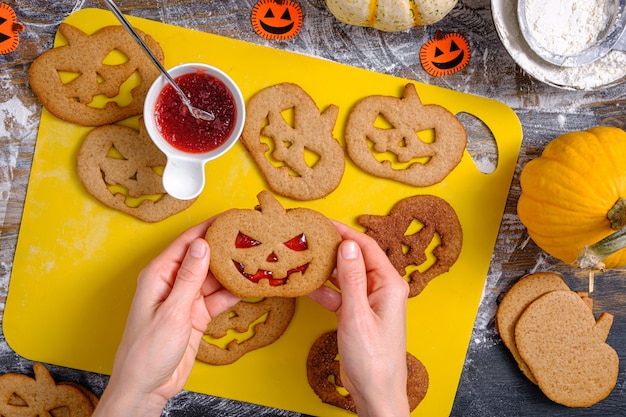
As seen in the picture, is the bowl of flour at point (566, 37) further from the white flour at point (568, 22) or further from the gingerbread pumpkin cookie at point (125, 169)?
the gingerbread pumpkin cookie at point (125, 169)

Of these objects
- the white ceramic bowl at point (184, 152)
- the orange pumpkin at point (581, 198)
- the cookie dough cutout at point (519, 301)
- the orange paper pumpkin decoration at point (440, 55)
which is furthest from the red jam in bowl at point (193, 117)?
the cookie dough cutout at point (519, 301)

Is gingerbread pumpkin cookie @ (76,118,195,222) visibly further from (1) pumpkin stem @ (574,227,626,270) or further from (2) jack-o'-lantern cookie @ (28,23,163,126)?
(1) pumpkin stem @ (574,227,626,270)

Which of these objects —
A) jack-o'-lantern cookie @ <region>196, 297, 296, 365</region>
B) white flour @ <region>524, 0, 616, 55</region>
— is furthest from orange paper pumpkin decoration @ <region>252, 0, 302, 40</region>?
jack-o'-lantern cookie @ <region>196, 297, 296, 365</region>

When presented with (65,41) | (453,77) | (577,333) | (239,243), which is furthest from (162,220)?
(577,333)

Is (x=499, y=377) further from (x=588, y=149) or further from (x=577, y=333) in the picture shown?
(x=588, y=149)

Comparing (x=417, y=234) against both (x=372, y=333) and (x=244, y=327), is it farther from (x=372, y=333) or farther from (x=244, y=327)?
(x=244, y=327)

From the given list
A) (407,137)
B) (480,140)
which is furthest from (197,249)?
(480,140)

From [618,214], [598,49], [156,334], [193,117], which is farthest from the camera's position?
[598,49]

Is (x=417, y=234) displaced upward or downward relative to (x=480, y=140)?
downward

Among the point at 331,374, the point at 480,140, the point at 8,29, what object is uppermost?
the point at 480,140
